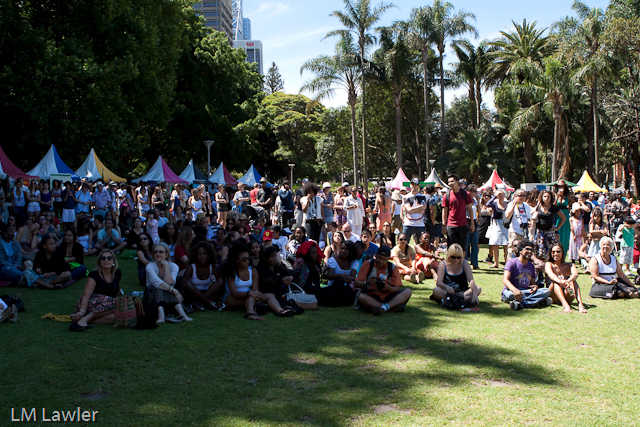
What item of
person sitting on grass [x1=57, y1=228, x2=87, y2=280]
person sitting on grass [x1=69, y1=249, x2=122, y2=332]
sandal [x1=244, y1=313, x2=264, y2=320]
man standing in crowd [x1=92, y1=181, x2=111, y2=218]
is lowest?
sandal [x1=244, y1=313, x2=264, y2=320]

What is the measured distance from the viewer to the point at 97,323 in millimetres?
6543

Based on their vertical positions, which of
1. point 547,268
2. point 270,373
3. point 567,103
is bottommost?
point 270,373

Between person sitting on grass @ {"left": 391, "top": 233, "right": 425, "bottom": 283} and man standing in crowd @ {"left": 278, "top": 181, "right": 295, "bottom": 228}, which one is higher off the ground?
man standing in crowd @ {"left": 278, "top": 181, "right": 295, "bottom": 228}

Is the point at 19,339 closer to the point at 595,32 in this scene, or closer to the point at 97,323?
the point at 97,323

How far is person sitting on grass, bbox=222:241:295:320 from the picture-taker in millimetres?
7316

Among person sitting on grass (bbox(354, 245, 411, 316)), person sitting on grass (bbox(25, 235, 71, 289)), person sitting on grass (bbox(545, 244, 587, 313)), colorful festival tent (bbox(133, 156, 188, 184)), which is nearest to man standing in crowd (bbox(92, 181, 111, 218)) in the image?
person sitting on grass (bbox(25, 235, 71, 289))

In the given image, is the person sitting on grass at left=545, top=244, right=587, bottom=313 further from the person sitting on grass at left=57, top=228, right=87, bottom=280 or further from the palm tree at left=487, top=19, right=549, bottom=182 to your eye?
the palm tree at left=487, top=19, right=549, bottom=182

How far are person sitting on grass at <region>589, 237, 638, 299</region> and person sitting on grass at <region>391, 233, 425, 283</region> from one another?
2796 millimetres

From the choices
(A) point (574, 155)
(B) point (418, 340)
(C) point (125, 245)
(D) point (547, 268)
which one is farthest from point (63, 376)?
(A) point (574, 155)

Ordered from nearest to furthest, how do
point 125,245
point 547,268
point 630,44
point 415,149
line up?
point 547,268 < point 125,245 < point 630,44 < point 415,149

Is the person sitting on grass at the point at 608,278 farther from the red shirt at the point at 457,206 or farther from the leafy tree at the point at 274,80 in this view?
the leafy tree at the point at 274,80

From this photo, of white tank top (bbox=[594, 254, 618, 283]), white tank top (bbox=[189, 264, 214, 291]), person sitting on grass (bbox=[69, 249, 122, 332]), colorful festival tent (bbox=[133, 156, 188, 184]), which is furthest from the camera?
colorful festival tent (bbox=[133, 156, 188, 184])

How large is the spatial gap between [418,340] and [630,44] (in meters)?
24.5

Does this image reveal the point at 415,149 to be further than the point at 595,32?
Yes
